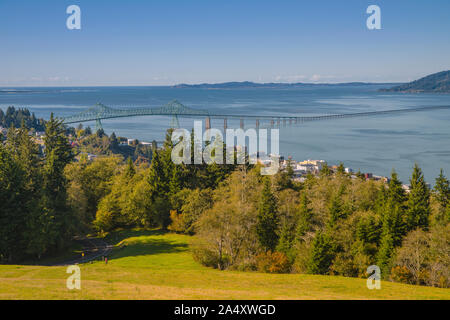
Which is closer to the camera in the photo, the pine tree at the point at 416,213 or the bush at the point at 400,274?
the bush at the point at 400,274

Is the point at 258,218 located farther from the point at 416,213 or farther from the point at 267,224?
the point at 416,213

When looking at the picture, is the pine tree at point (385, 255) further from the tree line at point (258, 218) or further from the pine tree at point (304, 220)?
the pine tree at point (304, 220)

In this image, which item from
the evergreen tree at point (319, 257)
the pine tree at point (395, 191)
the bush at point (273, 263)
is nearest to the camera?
the evergreen tree at point (319, 257)

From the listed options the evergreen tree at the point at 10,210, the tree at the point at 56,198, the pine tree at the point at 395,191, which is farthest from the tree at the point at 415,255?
the evergreen tree at the point at 10,210

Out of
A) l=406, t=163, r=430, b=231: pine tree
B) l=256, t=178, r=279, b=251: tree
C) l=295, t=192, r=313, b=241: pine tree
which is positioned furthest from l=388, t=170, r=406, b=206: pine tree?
l=256, t=178, r=279, b=251: tree

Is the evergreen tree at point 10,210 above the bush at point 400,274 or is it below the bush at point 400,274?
above

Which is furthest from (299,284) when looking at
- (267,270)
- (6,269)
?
(6,269)
